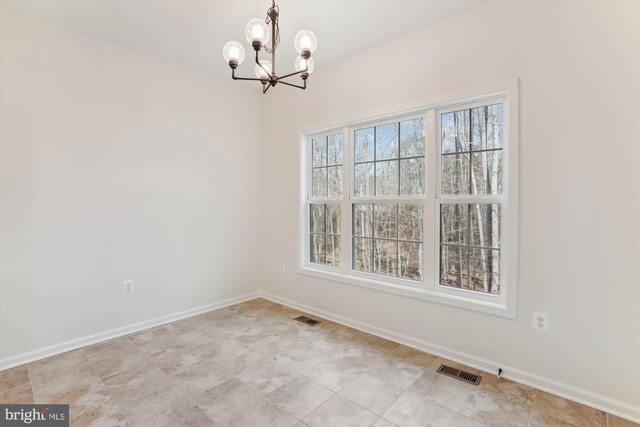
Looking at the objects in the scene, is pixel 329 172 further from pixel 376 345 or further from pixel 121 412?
pixel 121 412

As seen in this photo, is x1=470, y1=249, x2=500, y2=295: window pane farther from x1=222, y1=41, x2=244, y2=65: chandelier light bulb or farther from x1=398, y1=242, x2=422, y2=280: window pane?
x1=222, y1=41, x2=244, y2=65: chandelier light bulb

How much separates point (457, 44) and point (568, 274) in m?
1.88

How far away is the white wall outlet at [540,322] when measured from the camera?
79.4 inches

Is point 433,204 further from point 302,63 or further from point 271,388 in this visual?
point 271,388

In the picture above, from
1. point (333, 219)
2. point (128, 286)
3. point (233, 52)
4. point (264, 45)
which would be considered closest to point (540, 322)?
point (333, 219)

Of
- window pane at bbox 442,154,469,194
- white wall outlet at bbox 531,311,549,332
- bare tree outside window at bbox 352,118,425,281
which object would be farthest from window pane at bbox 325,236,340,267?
white wall outlet at bbox 531,311,549,332

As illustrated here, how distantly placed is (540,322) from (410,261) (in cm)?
104

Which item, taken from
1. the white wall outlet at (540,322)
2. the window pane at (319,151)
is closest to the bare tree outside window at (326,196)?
the window pane at (319,151)

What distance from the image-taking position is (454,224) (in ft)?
8.21

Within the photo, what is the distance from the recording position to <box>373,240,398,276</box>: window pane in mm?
2879

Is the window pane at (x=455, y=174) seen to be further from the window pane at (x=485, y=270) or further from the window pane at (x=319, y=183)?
the window pane at (x=319, y=183)

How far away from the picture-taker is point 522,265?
6.90 feet

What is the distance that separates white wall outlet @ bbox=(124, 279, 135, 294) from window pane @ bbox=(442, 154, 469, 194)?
3103 mm

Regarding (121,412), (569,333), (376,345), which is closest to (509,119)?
(569,333)
